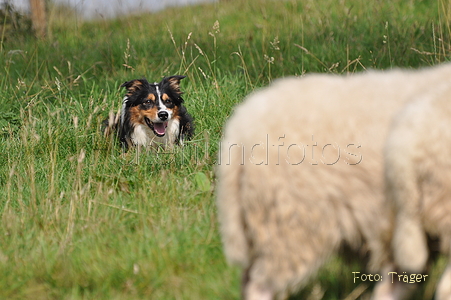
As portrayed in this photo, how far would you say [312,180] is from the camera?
1948mm

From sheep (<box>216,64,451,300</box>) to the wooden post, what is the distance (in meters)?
7.22

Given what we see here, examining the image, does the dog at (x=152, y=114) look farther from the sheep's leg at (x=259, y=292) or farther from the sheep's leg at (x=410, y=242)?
the sheep's leg at (x=410, y=242)

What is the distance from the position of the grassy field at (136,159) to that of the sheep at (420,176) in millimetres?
496

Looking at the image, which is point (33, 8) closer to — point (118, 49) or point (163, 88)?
→ point (118, 49)

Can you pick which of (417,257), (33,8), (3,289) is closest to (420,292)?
(417,257)

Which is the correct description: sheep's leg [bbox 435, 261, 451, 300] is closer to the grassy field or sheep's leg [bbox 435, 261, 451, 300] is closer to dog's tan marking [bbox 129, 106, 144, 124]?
the grassy field

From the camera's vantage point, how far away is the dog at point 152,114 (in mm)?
5133

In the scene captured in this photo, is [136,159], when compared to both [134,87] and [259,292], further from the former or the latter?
[259,292]

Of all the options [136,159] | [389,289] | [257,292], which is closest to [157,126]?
[136,159]

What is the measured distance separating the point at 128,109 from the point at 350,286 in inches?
137

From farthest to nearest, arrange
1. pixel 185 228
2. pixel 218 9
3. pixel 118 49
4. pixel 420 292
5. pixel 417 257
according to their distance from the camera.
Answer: pixel 218 9
pixel 118 49
pixel 185 228
pixel 420 292
pixel 417 257

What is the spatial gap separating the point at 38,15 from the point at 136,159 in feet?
19.0

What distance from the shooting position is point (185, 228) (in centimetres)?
278

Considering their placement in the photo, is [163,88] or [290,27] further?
[290,27]
